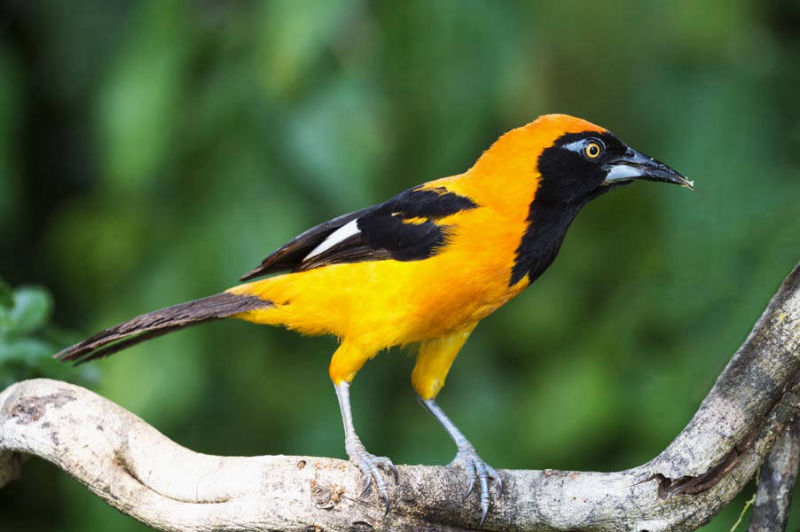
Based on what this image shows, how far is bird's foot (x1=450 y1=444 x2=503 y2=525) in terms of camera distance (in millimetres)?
3498

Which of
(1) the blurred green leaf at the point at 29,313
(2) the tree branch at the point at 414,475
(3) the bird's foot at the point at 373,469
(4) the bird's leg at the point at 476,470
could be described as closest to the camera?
(2) the tree branch at the point at 414,475

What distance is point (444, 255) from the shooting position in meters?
3.70

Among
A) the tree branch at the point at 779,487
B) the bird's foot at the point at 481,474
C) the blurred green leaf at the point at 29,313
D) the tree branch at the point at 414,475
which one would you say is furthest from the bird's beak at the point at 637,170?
the blurred green leaf at the point at 29,313

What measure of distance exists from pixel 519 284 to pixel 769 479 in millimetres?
1044

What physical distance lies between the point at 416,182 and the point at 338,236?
170cm

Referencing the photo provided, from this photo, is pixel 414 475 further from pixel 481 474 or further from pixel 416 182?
pixel 416 182

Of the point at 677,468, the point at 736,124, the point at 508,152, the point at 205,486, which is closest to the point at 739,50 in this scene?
the point at 736,124

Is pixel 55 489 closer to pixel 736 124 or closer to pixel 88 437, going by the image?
pixel 88 437

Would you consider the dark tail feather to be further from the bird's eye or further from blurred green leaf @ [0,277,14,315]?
the bird's eye

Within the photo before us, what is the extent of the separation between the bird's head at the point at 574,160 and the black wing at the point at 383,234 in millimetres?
261

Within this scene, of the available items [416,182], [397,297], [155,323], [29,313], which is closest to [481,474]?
[397,297]

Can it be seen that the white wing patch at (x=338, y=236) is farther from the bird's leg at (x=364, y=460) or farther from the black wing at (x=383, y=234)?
the bird's leg at (x=364, y=460)

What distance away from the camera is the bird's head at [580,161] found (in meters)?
3.69

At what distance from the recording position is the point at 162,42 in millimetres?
5129
